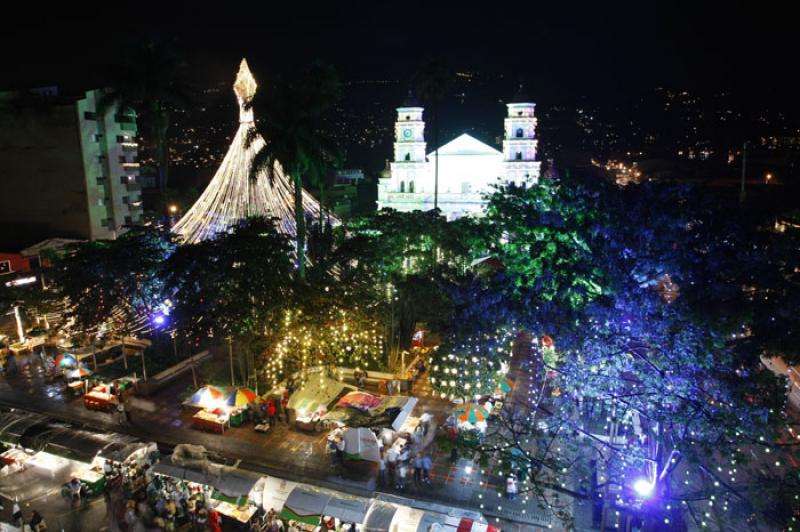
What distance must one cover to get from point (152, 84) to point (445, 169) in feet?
109

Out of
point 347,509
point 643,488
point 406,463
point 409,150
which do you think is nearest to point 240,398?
point 406,463

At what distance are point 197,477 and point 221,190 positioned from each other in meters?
→ 14.8

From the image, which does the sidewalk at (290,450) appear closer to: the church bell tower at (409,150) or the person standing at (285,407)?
the person standing at (285,407)

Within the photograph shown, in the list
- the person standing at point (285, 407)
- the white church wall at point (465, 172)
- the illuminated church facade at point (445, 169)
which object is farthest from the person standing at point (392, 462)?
the white church wall at point (465, 172)

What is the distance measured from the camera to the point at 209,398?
61.9ft

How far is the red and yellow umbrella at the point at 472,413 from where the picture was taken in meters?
17.1

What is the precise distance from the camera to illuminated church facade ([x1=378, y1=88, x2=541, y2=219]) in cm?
5188

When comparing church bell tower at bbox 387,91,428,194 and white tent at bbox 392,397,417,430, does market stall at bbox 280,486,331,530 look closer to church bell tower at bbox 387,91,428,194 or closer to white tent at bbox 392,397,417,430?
white tent at bbox 392,397,417,430

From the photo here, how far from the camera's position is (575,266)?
35.9 ft

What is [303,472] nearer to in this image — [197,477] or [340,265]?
[197,477]

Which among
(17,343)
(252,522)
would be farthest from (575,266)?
(17,343)

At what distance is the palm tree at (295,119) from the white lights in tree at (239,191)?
2.35 ft

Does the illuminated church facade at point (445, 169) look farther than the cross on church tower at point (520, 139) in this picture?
Yes

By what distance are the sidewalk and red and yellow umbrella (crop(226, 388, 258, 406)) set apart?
100 cm
